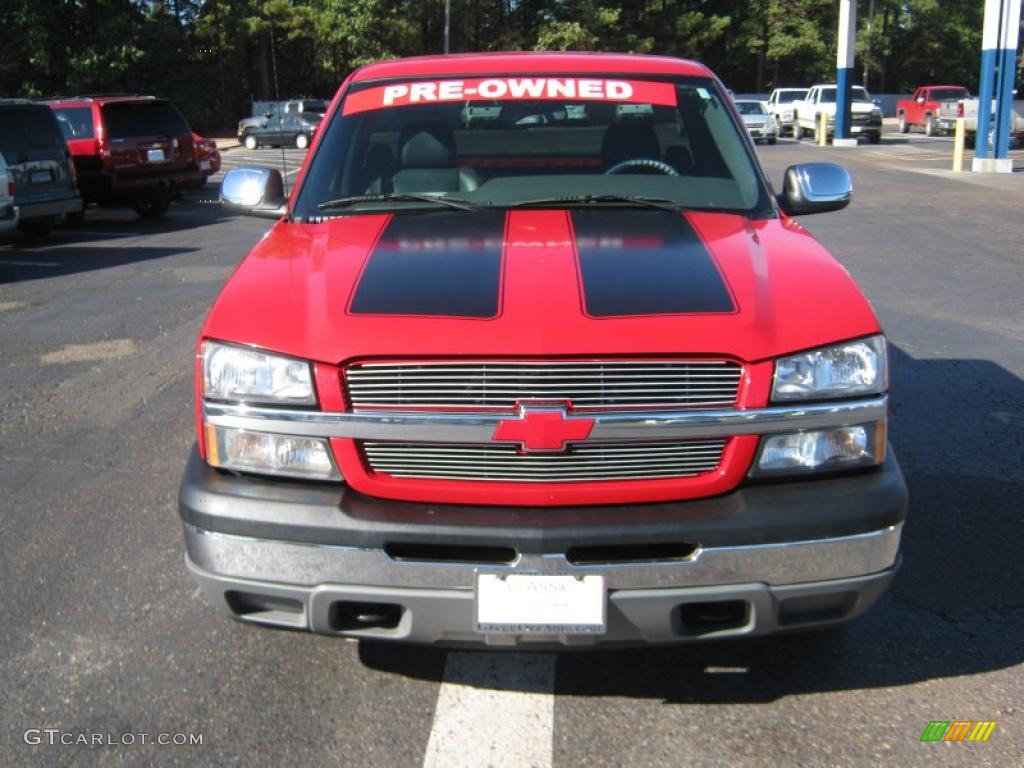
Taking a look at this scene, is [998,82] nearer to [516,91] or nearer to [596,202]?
[516,91]

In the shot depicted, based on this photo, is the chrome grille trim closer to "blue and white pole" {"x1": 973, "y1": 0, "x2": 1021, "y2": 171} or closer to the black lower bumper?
the black lower bumper

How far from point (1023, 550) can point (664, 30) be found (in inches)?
2148

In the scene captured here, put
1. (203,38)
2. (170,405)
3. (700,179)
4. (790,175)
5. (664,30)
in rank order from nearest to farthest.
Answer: (700,179), (790,175), (170,405), (203,38), (664,30)

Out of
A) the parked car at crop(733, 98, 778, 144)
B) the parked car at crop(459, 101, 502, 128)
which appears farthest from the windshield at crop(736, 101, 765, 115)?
the parked car at crop(459, 101, 502, 128)

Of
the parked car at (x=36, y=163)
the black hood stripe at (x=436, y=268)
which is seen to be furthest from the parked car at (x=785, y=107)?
the black hood stripe at (x=436, y=268)

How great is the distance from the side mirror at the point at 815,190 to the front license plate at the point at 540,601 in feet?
7.39

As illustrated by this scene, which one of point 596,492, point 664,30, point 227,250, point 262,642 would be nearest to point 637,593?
point 596,492

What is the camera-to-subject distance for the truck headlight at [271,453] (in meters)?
2.76

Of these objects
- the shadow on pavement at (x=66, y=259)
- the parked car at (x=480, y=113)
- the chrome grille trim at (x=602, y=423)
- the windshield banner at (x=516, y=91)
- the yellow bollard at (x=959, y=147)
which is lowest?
the shadow on pavement at (x=66, y=259)

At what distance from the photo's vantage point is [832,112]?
38438 mm

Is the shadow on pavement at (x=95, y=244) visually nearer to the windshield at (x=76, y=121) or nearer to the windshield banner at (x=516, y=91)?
the windshield at (x=76, y=121)

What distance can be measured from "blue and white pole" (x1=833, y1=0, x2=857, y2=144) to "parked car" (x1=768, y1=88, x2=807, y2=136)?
17.5 feet

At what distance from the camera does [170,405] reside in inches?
245

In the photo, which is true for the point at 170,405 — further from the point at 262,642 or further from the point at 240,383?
the point at 240,383
